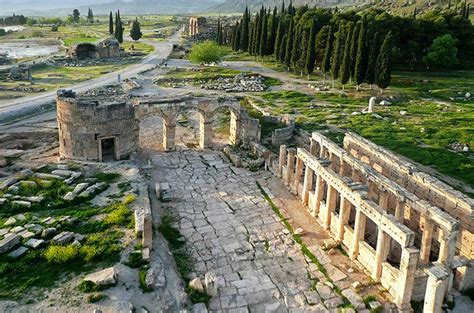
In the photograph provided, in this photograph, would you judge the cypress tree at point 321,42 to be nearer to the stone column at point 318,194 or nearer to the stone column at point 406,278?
the stone column at point 318,194

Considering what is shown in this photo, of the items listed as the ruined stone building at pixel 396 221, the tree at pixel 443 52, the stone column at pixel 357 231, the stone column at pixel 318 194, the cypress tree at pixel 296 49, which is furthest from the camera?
the cypress tree at pixel 296 49

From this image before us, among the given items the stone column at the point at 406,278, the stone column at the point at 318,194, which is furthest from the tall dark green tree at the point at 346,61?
the stone column at the point at 406,278

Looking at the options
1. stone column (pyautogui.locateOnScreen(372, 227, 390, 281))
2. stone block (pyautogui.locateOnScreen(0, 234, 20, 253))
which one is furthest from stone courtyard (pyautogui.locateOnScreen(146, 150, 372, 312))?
stone block (pyautogui.locateOnScreen(0, 234, 20, 253))

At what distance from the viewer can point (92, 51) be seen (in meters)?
62.3

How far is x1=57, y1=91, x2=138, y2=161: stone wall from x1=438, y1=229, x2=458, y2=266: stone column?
645 inches

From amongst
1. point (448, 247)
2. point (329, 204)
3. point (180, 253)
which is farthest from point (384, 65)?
point (180, 253)

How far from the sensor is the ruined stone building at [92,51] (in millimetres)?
61469

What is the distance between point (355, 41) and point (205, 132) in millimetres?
18671

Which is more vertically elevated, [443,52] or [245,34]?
[245,34]

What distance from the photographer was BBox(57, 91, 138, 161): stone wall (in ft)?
76.7

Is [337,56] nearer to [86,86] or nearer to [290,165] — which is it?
[290,165]

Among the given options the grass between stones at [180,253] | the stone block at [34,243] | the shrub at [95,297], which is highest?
the stone block at [34,243]

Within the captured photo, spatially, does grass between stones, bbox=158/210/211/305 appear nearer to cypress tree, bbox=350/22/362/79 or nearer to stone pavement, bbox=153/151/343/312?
stone pavement, bbox=153/151/343/312

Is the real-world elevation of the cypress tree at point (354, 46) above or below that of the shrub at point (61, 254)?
above
